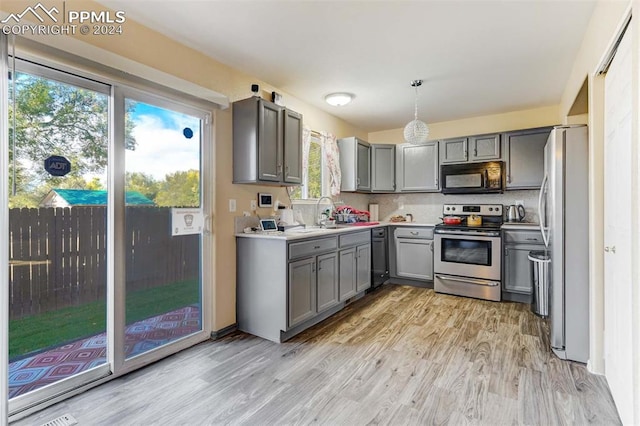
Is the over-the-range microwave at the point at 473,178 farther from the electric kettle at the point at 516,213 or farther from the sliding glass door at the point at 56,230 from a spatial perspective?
the sliding glass door at the point at 56,230

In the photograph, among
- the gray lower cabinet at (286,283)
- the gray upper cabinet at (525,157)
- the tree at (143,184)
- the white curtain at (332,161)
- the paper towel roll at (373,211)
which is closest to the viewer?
the tree at (143,184)

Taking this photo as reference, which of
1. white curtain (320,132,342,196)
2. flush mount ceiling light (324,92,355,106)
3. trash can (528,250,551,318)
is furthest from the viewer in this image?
white curtain (320,132,342,196)

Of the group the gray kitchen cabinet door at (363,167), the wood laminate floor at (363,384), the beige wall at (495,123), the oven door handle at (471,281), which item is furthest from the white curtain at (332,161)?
the wood laminate floor at (363,384)

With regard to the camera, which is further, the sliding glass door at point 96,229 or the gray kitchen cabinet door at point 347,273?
the gray kitchen cabinet door at point 347,273

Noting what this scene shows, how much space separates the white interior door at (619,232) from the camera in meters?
1.47

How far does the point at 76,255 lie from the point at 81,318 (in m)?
0.43

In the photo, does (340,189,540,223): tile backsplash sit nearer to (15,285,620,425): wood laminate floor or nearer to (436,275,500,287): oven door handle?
(436,275,500,287): oven door handle

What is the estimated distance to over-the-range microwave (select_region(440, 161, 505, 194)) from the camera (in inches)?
166

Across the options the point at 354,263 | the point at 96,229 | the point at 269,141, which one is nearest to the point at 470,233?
the point at 354,263

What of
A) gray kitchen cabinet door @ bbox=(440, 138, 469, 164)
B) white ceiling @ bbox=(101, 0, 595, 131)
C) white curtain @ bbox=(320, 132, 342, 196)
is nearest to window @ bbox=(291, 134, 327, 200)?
white curtain @ bbox=(320, 132, 342, 196)

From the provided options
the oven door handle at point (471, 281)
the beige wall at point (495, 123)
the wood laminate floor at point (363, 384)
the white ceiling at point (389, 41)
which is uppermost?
the white ceiling at point (389, 41)

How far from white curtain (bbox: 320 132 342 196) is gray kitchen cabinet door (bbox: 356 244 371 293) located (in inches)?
38.0

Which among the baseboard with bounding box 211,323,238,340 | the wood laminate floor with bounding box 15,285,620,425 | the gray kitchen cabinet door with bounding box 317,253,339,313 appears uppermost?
the gray kitchen cabinet door with bounding box 317,253,339,313

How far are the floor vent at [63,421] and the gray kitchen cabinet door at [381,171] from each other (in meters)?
4.26
